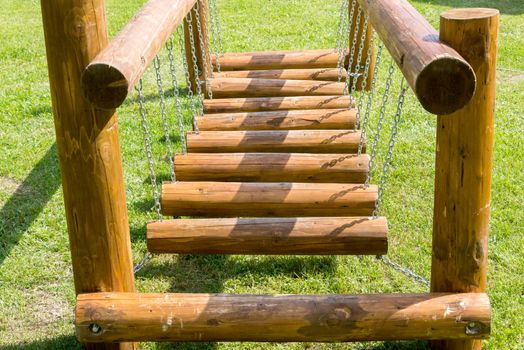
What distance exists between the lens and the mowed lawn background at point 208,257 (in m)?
4.28

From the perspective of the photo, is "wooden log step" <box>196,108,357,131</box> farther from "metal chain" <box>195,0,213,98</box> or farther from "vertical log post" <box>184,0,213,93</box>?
"vertical log post" <box>184,0,213,93</box>

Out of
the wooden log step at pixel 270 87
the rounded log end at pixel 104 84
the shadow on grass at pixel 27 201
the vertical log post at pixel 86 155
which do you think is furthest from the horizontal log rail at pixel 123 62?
the shadow on grass at pixel 27 201

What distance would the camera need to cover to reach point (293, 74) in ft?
19.9

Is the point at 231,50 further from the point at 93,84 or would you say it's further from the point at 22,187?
the point at 93,84

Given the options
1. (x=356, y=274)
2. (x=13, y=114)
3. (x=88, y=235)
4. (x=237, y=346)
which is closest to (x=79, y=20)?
(x=88, y=235)

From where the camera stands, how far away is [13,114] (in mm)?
7543

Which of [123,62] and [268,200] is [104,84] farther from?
[268,200]

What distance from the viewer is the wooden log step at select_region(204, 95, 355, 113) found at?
5.37 m

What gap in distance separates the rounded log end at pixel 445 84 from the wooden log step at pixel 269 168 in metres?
1.65

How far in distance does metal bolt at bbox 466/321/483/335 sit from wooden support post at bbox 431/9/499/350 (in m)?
0.19

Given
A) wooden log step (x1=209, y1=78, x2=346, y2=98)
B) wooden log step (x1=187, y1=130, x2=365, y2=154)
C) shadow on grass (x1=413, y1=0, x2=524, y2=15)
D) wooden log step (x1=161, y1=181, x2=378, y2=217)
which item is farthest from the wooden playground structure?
shadow on grass (x1=413, y1=0, x2=524, y2=15)

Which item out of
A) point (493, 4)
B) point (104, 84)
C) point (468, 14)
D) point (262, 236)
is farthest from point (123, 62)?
point (493, 4)

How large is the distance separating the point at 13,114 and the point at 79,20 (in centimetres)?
470

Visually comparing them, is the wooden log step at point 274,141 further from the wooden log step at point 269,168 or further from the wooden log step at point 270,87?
the wooden log step at point 270,87
